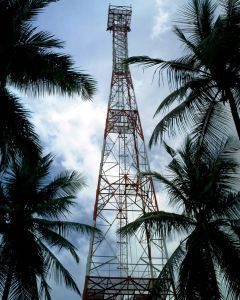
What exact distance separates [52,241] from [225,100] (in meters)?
8.35

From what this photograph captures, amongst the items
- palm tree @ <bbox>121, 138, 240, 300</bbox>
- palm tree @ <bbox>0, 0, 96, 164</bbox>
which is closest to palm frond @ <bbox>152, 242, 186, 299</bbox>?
palm tree @ <bbox>121, 138, 240, 300</bbox>

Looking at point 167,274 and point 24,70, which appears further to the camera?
point 167,274

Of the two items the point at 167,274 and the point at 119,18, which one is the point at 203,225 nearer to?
the point at 167,274

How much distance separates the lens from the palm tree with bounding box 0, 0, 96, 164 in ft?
30.7

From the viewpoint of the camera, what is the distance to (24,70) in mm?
10000

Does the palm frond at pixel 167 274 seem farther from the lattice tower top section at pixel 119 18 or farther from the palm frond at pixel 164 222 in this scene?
the lattice tower top section at pixel 119 18

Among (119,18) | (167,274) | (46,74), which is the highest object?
(119,18)

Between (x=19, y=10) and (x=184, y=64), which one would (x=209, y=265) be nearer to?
(x=184, y=64)

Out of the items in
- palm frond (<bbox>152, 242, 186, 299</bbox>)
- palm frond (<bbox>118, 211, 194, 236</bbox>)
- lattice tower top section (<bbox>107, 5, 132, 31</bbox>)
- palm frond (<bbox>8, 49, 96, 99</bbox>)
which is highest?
lattice tower top section (<bbox>107, 5, 132, 31</bbox>)

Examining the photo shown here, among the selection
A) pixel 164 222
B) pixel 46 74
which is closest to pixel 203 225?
pixel 164 222

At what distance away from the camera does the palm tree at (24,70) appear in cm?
936

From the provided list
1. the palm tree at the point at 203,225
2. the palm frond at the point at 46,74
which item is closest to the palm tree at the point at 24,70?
the palm frond at the point at 46,74

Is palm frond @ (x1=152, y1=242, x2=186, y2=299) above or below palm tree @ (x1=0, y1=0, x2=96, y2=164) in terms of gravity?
below

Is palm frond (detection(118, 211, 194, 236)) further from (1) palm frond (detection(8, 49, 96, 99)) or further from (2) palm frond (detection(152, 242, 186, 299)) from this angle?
(1) palm frond (detection(8, 49, 96, 99))
